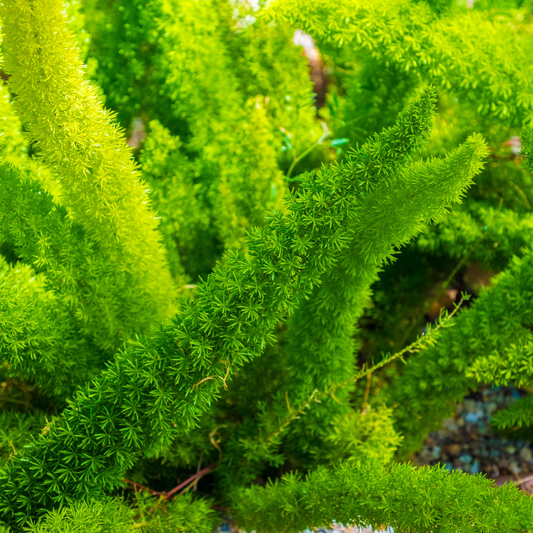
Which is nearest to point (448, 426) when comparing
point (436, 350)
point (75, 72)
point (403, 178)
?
point (436, 350)

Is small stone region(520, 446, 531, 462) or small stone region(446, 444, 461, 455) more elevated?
small stone region(446, 444, 461, 455)

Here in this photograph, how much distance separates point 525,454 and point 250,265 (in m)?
0.95

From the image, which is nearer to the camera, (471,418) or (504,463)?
(504,463)

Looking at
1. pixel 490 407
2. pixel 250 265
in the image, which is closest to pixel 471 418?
pixel 490 407

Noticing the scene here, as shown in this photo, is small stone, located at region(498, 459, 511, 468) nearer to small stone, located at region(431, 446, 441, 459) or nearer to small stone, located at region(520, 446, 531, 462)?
small stone, located at region(520, 446, 531, 462)

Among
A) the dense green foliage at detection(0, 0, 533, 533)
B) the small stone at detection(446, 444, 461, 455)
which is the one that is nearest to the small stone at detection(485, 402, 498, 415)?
the small stone at detection(446, 444, 461, 455)

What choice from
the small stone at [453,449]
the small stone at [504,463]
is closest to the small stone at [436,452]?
the small stone at [453,449]

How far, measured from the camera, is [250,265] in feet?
2.26

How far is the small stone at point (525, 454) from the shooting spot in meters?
1.21

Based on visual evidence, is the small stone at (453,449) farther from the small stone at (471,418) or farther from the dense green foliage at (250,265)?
the dense green foliage at (250,265)

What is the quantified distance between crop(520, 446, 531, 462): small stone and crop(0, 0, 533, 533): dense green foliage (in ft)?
0.87

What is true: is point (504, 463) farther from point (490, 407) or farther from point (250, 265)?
point (250, 265)

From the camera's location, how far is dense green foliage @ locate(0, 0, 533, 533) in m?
0.68

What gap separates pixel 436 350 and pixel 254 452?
41cm
